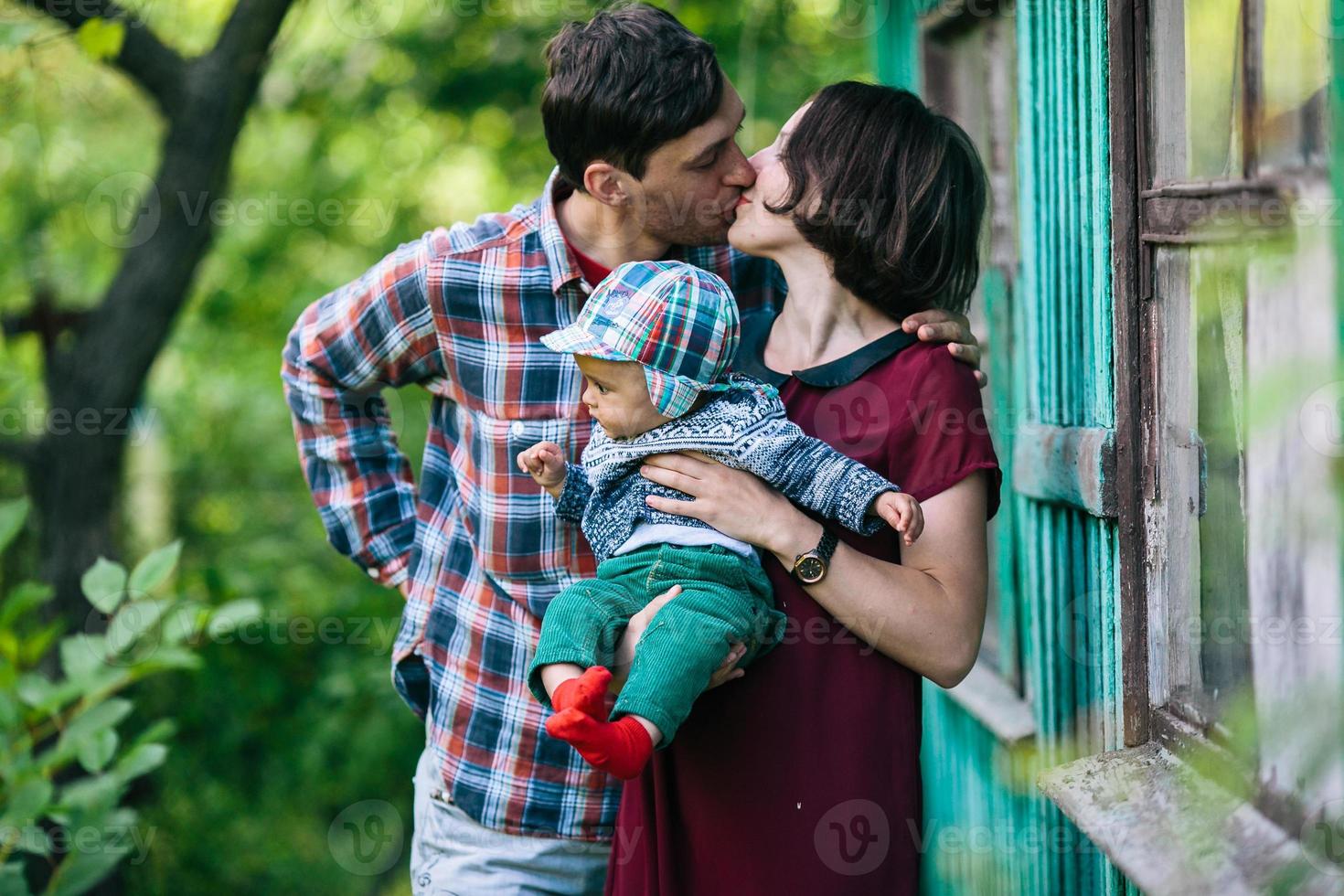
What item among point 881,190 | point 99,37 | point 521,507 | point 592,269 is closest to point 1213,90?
point 881,190

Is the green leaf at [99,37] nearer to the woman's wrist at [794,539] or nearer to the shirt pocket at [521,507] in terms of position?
the shirt pocket at [521,507]

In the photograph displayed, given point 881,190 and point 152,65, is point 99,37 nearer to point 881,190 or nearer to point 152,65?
point 152,65

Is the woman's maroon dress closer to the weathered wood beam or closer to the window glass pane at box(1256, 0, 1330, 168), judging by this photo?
the weathered wood beam

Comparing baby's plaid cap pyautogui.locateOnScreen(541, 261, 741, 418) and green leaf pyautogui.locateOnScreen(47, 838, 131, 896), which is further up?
baby's plaid cap pyautogui.locateOnScreen(541, 261, 741, 418)

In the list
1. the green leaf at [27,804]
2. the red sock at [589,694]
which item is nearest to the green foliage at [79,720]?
the green leaf at [27,804]

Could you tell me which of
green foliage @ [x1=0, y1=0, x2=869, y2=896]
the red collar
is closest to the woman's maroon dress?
the red collar

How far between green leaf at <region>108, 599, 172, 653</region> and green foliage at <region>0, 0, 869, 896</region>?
271 centimetres

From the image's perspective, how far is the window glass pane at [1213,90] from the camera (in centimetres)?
165

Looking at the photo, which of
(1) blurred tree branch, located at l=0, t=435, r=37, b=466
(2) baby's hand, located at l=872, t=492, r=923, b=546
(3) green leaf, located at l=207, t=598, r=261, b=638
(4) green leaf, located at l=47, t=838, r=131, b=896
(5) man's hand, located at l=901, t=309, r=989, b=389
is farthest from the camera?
(1) blurred tree branch, located at l=0, t=435, r=37, b=466

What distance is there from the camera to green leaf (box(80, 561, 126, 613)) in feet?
8.70

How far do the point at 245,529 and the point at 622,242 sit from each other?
18.1 feet

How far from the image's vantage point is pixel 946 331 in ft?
6.54

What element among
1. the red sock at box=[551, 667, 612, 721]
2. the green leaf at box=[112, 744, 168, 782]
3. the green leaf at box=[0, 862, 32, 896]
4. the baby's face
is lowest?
the green leaf at box=[0, 862, 32, 896]

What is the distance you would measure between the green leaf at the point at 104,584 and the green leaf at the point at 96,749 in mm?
307
